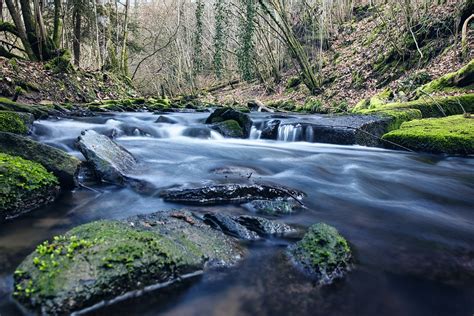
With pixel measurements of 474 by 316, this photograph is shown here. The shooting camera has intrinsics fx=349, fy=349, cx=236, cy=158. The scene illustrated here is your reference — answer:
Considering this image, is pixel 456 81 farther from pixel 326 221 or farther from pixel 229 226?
pixel 229 226

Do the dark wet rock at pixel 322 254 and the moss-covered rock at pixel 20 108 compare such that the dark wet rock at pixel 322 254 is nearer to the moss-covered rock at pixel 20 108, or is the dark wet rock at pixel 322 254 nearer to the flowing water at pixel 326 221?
the flowing water at pixel 326 221

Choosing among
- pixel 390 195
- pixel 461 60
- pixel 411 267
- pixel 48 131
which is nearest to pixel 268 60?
pixel 461 60

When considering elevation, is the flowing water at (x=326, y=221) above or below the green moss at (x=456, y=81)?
below

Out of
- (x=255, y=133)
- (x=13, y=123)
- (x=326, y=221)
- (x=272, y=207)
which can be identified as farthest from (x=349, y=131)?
(x=13, y=123)

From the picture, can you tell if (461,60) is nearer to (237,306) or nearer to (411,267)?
(411,267)

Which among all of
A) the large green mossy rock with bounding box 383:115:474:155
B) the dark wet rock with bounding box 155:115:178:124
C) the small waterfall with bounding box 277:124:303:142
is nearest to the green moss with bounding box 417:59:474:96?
the large green mossy rock with bounding box 383:115:474:155

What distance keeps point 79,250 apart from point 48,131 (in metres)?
5.68

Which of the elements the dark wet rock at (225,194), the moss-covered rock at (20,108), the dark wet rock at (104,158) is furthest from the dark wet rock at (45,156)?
the moss-covered rock at (20,108)

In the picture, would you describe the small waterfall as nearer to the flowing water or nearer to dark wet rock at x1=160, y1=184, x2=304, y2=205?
the flowing water

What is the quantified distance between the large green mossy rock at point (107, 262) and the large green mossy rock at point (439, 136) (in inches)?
216

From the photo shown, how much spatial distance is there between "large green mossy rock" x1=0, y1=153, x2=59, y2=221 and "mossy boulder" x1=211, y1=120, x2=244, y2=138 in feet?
17.5

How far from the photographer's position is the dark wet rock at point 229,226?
9.57 feet

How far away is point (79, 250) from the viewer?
212cm

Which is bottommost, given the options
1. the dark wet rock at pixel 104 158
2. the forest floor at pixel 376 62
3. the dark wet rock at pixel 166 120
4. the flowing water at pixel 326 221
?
the flowing water at pixel 326 221
